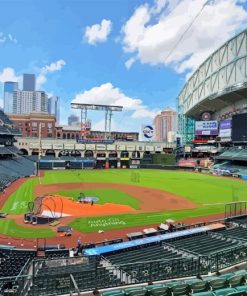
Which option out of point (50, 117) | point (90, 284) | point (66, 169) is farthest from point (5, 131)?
point (90, 284)

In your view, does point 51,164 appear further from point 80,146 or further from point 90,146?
point 90,146

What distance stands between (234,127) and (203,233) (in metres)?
77.8

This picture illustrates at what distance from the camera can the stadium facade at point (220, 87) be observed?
95.6m

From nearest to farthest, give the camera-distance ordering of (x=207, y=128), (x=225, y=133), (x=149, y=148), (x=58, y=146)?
1. (x=225, y=133)
2. (x=207, y=128)
3. (x=58, y=146)
4. (x=149, y=148)

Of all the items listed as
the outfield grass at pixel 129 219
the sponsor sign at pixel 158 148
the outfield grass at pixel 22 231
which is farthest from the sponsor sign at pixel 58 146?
the outfield grass at pixel 22 231

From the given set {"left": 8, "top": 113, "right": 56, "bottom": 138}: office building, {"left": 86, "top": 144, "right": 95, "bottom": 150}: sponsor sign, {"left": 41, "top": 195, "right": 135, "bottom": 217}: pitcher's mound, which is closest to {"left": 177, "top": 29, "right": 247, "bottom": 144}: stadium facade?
{"left": 86, "top": 144, "right": 95, "bottom": 150}: sponsor sign

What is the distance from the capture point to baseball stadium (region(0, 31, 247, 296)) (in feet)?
42.9

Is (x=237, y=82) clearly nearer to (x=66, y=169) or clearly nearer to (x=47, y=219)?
(x=66, y=169)

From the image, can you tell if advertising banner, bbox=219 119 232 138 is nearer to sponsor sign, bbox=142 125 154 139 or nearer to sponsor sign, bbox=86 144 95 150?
sponsor sign, bbox=142 125 154 139

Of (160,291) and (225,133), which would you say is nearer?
(160,291)

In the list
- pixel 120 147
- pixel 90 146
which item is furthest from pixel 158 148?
pixel 90 146

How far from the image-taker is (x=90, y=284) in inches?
524

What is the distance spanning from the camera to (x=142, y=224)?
33.7 metres

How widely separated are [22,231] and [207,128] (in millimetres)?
93009
